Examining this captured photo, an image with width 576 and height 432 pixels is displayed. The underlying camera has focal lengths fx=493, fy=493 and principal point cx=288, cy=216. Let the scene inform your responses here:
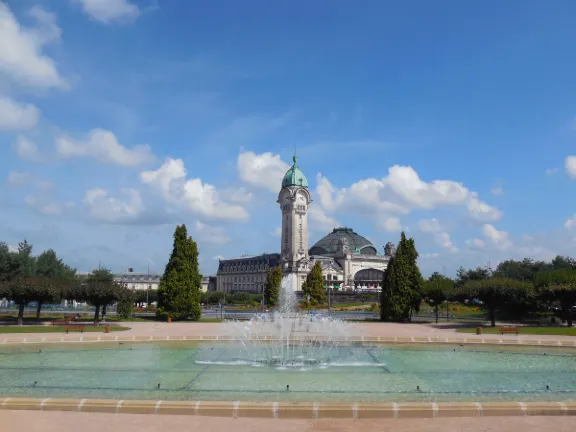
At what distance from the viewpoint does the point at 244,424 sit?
11.3 m

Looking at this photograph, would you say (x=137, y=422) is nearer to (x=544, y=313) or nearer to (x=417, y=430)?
(x=417, y=430)

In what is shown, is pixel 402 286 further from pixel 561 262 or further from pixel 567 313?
pixel 561 262

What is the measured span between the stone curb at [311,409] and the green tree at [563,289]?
3204cm

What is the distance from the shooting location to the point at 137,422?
11336mm

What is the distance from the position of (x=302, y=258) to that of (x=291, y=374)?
113m

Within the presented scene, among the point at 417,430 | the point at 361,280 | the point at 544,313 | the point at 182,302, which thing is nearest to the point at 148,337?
the point at 182,302

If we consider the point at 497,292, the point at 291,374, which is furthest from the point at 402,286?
the point at 291,374

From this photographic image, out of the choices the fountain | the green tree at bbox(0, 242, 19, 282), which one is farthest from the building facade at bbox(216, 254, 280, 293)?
the fountain

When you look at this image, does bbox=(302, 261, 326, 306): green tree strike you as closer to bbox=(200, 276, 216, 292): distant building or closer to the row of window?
the row of window

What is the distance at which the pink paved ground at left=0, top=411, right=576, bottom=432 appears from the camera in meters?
10.8

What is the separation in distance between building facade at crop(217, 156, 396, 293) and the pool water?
9994 centimetres

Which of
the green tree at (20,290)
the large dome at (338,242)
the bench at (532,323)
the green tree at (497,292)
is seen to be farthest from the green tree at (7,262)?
the large dome at (338,242)

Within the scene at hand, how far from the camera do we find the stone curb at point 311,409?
11781 mm

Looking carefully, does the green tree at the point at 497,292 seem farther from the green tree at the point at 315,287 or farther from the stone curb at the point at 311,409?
the green tree at the point at 315,287
